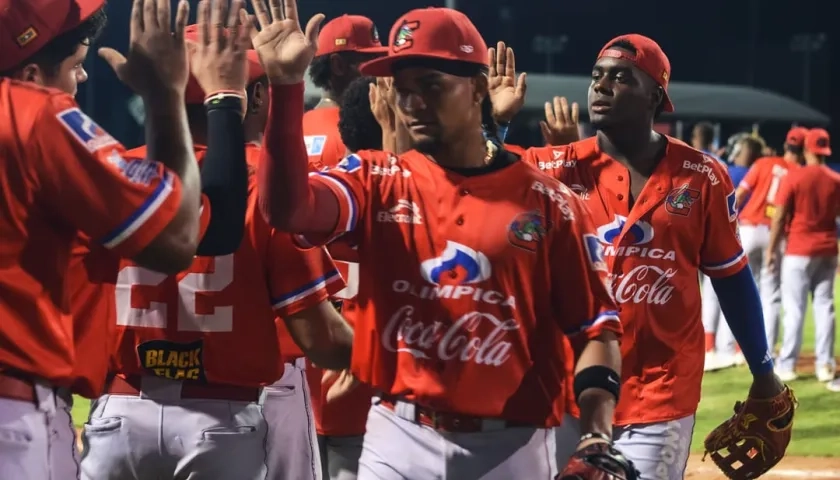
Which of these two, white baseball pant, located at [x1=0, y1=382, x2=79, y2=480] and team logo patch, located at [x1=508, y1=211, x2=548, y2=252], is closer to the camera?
white baseball pant, located at [x1=0, y1=382, x2=79, y2=480]

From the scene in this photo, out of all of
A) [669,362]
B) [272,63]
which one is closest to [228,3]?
[272,63]

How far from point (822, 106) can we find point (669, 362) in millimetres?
31056

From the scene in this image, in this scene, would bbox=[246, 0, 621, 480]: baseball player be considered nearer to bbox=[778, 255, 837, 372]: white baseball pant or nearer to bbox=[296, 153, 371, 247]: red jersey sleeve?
bbox=[296, 153, 371, 247]: red jersey sleeve

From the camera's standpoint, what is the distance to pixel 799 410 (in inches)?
404

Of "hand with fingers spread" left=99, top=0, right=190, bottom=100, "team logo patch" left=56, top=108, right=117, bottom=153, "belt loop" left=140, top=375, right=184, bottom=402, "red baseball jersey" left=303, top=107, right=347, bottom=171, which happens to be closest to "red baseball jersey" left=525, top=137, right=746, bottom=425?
"red baseball jersey" left=303, top=107, right=347, bottom=171

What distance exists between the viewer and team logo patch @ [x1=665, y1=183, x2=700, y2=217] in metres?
4.75

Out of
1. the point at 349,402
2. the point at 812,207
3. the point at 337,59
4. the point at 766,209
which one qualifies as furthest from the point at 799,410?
the point at 349,402

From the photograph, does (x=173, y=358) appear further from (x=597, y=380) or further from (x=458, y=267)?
(x=597, y=380)

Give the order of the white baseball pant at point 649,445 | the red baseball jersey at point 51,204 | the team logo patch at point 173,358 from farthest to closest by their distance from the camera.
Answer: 1. the white baseball pant at point 649,445
2. the team logo patch at point 173,358
3. the red baseball jersey at point 51,204

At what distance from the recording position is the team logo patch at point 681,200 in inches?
187

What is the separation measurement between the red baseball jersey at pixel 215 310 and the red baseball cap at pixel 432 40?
574 millimetres

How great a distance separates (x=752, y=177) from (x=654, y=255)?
8.04m

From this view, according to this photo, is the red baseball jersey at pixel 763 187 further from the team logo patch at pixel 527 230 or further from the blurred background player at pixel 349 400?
the team logo patch at pixel 527 230

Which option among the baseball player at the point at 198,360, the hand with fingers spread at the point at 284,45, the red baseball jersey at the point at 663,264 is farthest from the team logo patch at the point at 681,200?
the hand with fingers spread at the point at 284,45
